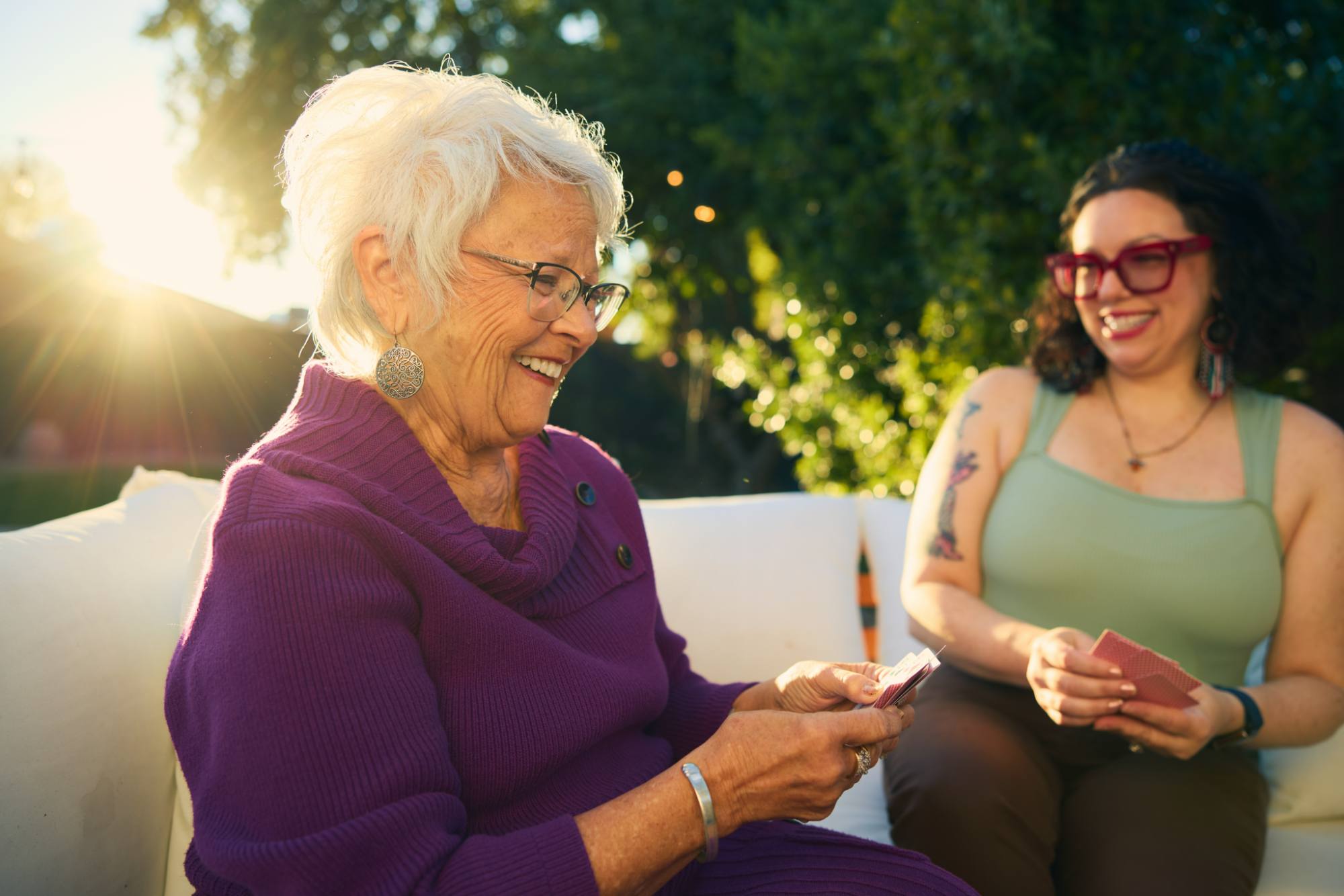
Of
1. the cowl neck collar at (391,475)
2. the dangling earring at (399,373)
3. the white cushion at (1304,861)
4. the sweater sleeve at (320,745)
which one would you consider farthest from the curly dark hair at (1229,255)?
the sweater sleeve at (320,745)

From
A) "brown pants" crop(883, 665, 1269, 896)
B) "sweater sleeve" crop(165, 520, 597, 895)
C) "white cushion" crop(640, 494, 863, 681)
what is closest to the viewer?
"sweater sleeve" crop(165, 520, 597, 895)

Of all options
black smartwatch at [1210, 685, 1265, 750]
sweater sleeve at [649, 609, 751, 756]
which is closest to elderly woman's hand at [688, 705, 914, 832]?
sweater sleeve at [649, 609, 751, 756]

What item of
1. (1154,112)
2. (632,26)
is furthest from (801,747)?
(632,26)

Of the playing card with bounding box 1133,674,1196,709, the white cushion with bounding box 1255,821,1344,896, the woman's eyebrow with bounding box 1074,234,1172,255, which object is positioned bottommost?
the white cushion with bounding box 1255,821,1344,896

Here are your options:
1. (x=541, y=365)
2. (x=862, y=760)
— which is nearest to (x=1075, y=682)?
(x=862, y=760)

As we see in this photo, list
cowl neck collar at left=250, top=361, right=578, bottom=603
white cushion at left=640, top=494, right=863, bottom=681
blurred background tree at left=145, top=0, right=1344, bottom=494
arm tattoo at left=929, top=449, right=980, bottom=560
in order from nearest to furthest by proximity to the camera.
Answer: cowl neck collar at left=250, top=361, right=578, bottom=603 → arm tattoo at left=929, top=449, right=980, bottom=560 → white cushion at left=640, top=494, right=863, bottom=681 → blurred background tree at left=145, top=0, right=1344, bottom=494

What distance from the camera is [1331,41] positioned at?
175 inches

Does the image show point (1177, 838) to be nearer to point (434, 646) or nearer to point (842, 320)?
point (434, 646)

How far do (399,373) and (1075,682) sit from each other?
59.7 inches

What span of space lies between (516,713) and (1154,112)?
3.95m

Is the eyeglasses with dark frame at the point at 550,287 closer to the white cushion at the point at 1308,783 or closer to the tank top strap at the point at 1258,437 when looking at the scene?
the tank top strap at the point at 1258,437

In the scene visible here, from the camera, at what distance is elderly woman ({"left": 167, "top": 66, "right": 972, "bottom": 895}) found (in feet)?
4.30

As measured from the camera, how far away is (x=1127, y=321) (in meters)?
2.61

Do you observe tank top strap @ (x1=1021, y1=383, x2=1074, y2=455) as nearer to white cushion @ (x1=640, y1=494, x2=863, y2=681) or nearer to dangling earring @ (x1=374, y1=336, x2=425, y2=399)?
white cushion @ (x1=640, y1=494, x2=863, y2=681)
